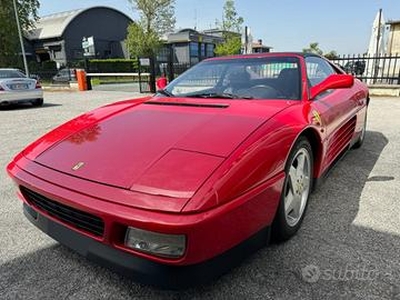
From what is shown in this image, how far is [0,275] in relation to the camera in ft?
6.57

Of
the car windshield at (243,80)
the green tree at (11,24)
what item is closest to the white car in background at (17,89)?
the car windshield at (243,80)

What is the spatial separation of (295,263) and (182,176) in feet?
3.28

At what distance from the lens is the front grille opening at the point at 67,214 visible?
1.58m

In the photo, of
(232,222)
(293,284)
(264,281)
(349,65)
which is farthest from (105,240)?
(349,65)

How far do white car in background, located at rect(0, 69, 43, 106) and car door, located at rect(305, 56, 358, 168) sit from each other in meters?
8.94

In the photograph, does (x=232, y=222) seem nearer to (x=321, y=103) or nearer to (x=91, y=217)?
(x=91, y=217)

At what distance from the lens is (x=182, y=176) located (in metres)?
1.55

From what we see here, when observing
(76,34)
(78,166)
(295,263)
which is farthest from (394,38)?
(76,34)

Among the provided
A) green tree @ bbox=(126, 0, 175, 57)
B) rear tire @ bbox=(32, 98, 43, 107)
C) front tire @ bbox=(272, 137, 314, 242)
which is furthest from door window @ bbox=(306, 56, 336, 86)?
green tree @ bbox=(126, 0, 175, 57)

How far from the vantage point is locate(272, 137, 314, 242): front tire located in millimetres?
2049

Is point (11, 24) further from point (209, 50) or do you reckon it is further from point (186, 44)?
point (209, 50)

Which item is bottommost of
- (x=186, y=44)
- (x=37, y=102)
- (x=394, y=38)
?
(x=37, y=102)

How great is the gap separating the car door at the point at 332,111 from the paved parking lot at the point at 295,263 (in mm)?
468

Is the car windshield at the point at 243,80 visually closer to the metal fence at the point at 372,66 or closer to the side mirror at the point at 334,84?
the side mirror at the point at 334,84
